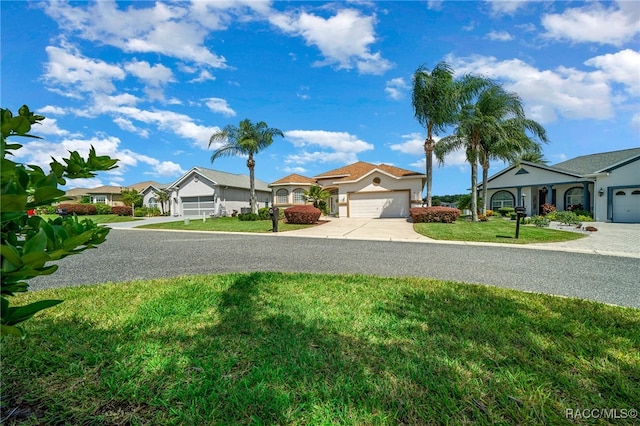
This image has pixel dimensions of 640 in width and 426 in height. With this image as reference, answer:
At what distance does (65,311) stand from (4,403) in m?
2.02

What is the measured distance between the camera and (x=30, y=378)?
239 centimetres

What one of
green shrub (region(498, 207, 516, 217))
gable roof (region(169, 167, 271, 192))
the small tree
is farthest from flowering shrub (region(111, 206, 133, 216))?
green shrub (region(498, 207, 516, 217))

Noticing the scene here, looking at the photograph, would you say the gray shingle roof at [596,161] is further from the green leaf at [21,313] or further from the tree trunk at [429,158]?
the green leaf at [21,313]

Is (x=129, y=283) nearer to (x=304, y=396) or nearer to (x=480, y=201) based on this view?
(x=304, y=396)

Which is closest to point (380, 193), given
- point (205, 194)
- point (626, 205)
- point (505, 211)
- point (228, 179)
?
point (505, 211)

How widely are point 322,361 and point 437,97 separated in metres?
21.4

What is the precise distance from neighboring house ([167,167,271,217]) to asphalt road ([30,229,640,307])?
20.7 meters

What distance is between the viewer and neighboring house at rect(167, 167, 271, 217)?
30.2m

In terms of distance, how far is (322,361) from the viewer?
263 cm

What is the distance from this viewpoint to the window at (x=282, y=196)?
3219cm

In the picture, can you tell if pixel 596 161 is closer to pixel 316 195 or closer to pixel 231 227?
pixel 316 195

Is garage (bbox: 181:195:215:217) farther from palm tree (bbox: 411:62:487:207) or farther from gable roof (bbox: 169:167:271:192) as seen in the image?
palm tree (bbox: 411:62:487:207)

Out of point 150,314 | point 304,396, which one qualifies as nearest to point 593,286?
point 304,396

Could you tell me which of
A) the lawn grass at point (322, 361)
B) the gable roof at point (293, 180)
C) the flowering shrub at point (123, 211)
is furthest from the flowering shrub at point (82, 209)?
the lawn grass at point (322, 361)
